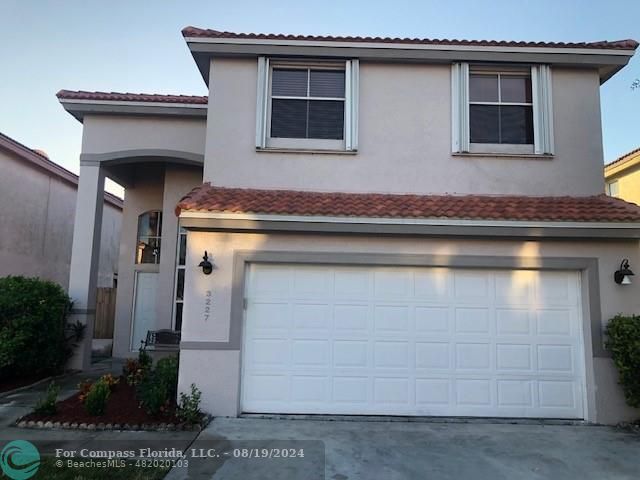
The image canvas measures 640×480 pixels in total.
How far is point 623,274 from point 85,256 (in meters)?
10.8

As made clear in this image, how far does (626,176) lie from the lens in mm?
15102

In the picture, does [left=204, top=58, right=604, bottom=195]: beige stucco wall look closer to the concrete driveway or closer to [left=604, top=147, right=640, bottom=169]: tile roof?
the concrete driveway

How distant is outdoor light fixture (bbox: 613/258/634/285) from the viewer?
6910 millimetres

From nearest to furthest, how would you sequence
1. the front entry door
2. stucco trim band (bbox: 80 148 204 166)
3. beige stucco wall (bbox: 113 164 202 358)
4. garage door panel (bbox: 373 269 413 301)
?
garage door panel (bbox: 373 269 413 301), stucco trim band (bbox: 80 148 204 166), beige stucco wall (bbox: 113 164 202 358), the front entry door

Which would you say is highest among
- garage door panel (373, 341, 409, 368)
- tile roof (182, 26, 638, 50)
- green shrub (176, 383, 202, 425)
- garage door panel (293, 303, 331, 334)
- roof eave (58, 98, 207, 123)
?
tile roof (182, 26, 638, 50)

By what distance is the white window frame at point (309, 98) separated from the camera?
8.04m

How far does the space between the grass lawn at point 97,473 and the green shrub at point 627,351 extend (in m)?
6.43

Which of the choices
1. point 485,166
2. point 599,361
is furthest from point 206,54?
point 599,361

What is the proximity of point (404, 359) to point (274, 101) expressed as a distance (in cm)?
515

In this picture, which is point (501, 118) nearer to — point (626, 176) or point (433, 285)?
point (433, 285)

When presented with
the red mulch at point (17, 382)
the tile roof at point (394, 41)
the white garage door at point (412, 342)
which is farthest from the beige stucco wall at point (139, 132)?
the red mulch at point (17, 382)

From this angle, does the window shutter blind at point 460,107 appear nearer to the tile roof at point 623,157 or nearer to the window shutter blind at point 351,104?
the window shutter blind at point 351,104

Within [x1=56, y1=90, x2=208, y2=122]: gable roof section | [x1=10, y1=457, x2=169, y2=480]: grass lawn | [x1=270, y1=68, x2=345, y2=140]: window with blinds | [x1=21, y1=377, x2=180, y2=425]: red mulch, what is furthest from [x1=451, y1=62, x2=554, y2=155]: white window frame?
[x1=10, y1=457, x2=169, y2=480]: grass lawn

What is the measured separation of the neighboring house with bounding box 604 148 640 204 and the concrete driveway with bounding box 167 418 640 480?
1099 centimetres
